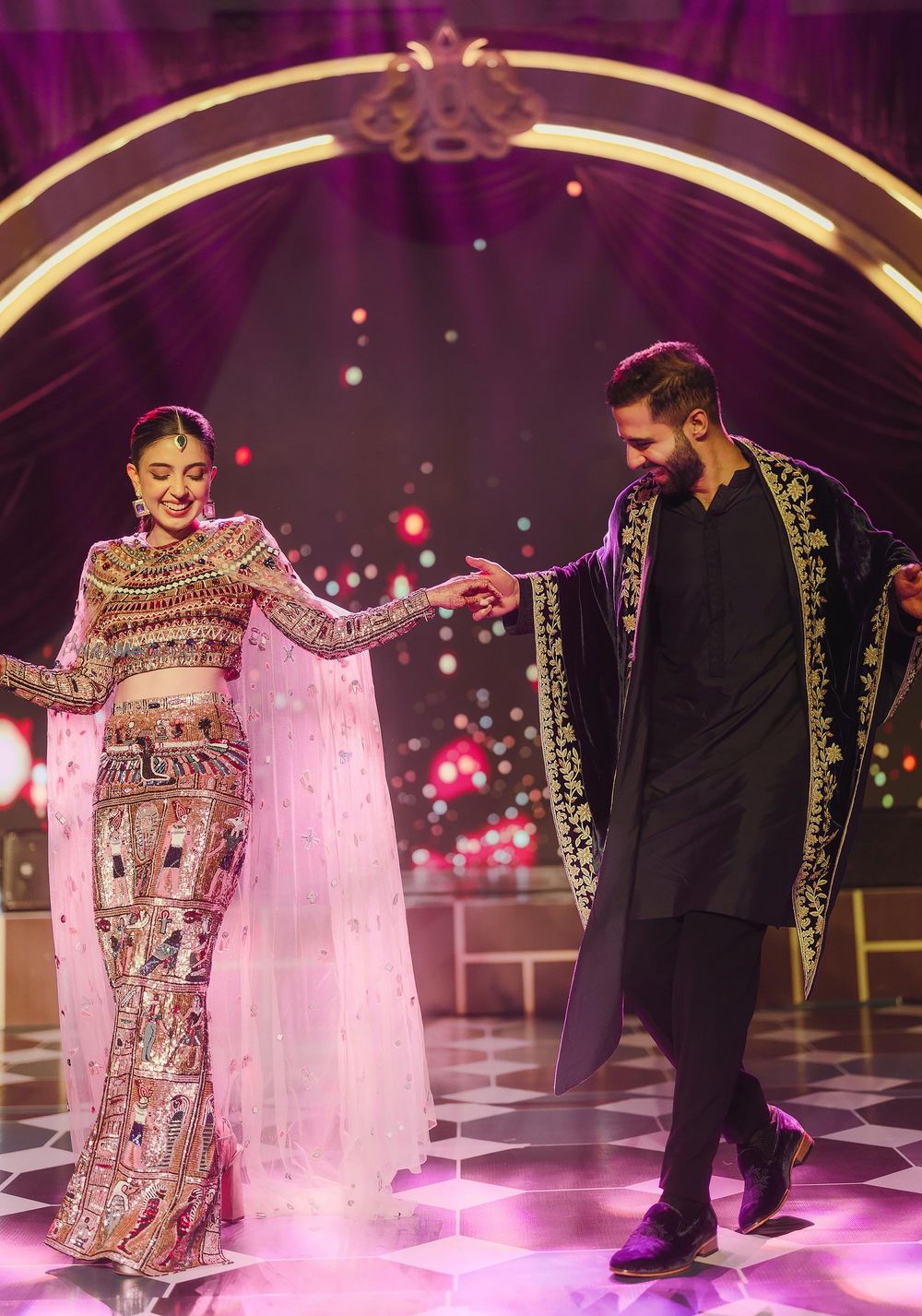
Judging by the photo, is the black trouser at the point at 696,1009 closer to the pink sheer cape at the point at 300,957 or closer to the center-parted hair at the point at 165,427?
the pink sheer cape at the point at 300,957

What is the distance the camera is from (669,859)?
2.10m

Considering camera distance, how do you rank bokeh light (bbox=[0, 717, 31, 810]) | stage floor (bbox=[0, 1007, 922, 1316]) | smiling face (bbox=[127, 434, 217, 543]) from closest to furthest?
stage floor (bbox=[0, 1007, 922, 1316]), smiling face (bbox=[127, 434, 217, 543]), bokeh light (bbox=[0, 717, 31, 810])

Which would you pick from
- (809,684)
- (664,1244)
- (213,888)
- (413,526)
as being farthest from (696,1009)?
(413,526)

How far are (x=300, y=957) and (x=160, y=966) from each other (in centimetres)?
40

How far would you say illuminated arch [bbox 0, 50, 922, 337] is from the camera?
566 cm

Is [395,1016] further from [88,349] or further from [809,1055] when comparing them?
[88,349]

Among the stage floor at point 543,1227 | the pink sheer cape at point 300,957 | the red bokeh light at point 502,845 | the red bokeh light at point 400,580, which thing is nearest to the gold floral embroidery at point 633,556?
the pink sheer cape at point 300,957

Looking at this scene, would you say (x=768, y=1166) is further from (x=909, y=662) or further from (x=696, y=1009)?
(x=909, y=662)

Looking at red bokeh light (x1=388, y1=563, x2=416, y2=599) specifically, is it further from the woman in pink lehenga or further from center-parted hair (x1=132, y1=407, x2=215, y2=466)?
center-parted hair (x1=132, y1=407, x2=215, y2=466)

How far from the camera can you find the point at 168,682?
7.48 feet

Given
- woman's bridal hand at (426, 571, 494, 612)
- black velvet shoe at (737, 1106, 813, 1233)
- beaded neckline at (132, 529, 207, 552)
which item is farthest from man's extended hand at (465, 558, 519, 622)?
black velvet shoe at (737, 1106, 813, 1233)

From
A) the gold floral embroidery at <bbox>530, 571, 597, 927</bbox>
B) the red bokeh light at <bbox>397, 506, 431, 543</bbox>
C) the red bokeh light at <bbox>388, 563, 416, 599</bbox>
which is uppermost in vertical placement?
the red bokeh light at <bbox>397, 506, 431, 543</bbox>

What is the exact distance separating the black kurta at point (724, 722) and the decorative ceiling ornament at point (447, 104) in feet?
14.1

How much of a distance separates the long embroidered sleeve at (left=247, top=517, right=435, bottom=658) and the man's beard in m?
0.50
